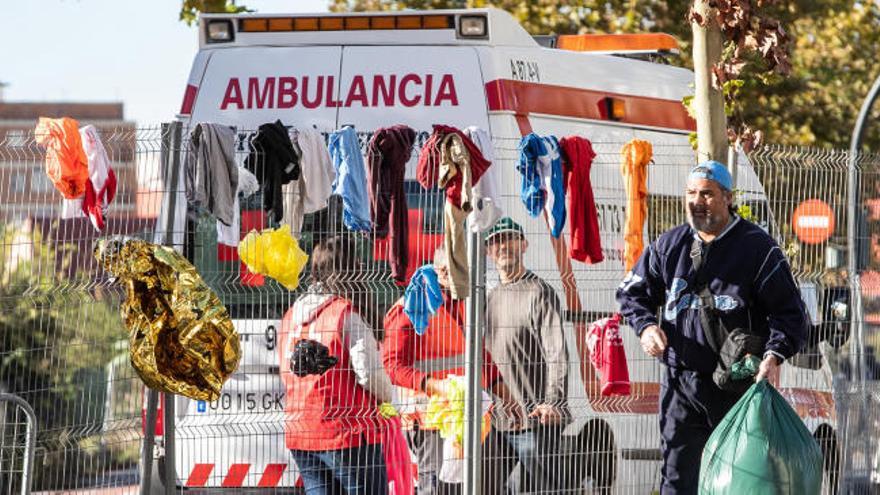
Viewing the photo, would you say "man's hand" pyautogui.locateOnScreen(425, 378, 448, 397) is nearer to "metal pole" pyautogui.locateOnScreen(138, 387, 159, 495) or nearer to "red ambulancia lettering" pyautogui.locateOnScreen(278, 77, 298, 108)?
"metal pole" pyautogui.locateOnScreen(138, 387, 159, 495)

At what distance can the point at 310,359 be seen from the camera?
343 inches

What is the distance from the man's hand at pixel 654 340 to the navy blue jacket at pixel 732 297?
83mm

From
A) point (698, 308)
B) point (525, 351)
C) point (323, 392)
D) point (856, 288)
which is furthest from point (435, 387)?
point (856, 288)

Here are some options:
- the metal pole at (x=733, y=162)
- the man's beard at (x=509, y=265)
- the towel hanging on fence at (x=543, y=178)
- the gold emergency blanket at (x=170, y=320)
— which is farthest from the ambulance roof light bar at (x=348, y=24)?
the gold emergency blanket at (x=170, y=320)

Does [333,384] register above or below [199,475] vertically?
above

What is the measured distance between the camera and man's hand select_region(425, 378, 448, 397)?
9062 millimetres

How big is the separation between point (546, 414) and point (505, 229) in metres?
0.99

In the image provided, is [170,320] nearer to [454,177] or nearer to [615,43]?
[454,177]

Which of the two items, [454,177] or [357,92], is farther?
[357,92]

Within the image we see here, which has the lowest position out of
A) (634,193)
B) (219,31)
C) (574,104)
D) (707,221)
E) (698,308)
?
(698,308)

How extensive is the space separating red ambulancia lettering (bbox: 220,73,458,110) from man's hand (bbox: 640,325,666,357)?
2.53m

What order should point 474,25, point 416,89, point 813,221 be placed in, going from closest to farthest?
point 416,89 < point 474,25 < point 813,221

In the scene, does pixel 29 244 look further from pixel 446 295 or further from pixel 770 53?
pixel 770 53

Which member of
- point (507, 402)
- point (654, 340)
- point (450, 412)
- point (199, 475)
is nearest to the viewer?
point (654, 340)
